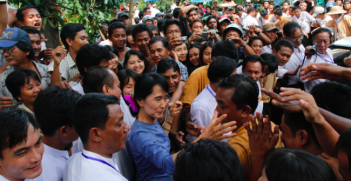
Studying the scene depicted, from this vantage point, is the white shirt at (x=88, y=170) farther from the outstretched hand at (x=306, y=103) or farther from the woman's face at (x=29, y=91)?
the woman's face at (x=29, y=91)

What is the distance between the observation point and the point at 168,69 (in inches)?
131

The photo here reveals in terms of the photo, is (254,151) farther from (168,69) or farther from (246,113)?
(168,69)

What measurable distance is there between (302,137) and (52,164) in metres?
1.89

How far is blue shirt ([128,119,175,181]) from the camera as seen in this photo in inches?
73.1

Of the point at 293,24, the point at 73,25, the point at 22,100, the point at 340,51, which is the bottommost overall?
the point at 340,51

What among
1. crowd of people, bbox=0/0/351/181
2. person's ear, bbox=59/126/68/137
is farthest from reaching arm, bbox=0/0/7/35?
person's ear, bbox=59/126/68/137

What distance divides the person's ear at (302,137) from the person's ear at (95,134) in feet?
4.62

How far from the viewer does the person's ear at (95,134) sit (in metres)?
1.64

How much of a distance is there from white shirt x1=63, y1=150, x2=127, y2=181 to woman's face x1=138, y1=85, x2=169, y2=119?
72 centimetres

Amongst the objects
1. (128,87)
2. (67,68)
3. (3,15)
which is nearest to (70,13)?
(3,15)

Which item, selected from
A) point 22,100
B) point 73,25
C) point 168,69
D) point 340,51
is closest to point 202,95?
point 168,69

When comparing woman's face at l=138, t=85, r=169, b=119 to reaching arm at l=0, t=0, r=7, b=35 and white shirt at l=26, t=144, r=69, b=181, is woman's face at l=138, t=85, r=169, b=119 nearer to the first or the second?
white shirt at l=26, t=144, r=69, b=181

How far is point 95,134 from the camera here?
1.65 metres

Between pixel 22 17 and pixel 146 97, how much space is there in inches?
125
